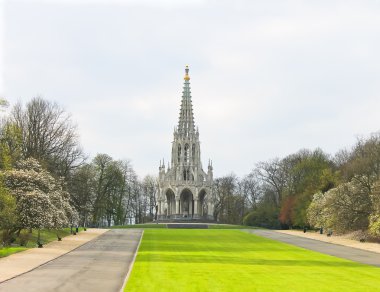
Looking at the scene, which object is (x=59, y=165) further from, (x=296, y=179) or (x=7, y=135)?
(x=296, y=179)

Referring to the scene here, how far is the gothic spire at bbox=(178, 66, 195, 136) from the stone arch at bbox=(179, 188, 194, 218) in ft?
34.4

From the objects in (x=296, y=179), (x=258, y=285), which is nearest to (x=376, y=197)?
(x=258, y=285)

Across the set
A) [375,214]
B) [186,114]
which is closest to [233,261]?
[375,214]

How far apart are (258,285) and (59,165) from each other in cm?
4567

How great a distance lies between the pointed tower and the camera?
107562 mm

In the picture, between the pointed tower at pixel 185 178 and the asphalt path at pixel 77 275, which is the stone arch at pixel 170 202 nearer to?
the pointed tower at pixel 185 178

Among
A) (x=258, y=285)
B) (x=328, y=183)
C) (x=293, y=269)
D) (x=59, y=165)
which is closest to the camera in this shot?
(x=258, y=285)

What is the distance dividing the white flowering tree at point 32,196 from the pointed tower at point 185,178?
58.5 m

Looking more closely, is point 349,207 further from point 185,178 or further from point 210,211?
point 185,178

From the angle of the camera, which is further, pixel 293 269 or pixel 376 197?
pixel 376 197

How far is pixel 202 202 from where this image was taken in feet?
371

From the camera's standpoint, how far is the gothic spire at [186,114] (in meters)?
109

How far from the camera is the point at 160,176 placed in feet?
363

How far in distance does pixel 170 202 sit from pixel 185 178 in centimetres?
576
